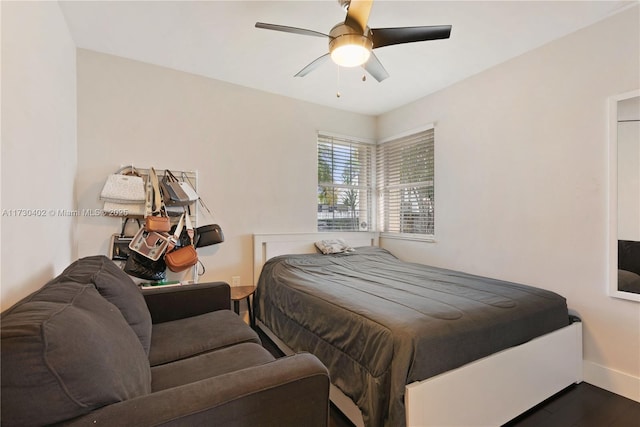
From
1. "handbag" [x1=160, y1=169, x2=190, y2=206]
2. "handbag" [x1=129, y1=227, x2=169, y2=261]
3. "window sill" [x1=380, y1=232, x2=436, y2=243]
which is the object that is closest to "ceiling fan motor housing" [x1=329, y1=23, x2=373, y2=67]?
"handbag" [x1=160, y1=169, x2=190, y2=206]

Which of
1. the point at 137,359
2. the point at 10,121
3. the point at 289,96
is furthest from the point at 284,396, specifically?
the point at 289,96

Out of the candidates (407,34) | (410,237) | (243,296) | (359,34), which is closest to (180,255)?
(243,296)

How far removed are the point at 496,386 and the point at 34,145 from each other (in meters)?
2.66

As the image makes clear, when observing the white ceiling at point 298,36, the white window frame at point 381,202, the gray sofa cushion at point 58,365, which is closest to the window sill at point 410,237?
the white window frame at point 381,202

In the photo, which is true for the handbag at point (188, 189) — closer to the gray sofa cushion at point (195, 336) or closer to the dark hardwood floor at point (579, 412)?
the gray sofa cushion at point (195, 336)

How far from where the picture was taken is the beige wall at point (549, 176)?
2.04m

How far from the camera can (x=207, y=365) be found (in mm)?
1358

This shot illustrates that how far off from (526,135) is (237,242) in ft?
9.48

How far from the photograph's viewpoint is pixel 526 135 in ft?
8.23

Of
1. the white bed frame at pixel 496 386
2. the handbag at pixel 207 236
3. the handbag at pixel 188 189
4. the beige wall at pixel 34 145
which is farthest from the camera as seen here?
the handbag at pixel 207 236

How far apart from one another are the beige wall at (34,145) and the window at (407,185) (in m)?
3.35

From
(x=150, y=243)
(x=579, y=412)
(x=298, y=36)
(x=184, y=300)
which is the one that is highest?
(x=298, y=36)

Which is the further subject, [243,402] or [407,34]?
[407,34]

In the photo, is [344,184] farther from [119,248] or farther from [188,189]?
[119,248]
